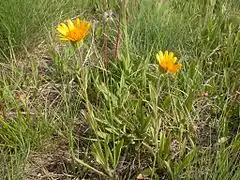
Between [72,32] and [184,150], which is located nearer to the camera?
[72,32]

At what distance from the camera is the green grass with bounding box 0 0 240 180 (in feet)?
4.52

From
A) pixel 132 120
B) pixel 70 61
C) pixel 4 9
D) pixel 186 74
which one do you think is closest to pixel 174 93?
pixel 186 74

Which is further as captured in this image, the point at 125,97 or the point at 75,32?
the point at 125,97

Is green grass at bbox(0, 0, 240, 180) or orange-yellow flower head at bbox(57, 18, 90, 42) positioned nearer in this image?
orange-yellow flower head at bbox(57, 18, 90, 42)

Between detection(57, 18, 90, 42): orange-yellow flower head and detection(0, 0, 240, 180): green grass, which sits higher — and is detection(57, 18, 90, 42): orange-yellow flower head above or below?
above

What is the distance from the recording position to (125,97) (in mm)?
1524

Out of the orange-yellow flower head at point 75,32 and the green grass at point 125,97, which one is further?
the green grass at point 125,97

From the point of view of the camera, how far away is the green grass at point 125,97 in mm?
1377

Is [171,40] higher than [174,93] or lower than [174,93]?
higher

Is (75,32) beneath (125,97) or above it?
above

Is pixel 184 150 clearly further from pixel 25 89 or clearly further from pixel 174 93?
pixel 25 89

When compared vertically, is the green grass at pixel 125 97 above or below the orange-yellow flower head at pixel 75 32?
below

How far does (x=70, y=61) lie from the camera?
1831 mm

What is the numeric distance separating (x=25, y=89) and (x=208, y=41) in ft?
2.63
